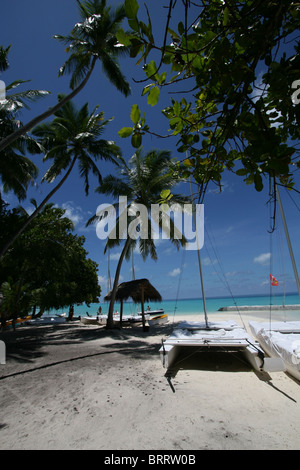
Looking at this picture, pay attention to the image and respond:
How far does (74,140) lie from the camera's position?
1138 cm

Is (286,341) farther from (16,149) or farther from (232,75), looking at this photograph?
(16,149)

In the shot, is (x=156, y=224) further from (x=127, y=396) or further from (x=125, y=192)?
(x=127, y=396)

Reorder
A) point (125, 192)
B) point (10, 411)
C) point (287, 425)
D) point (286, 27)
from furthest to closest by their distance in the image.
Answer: point (125, 192), point (10, 411), point (287, 425), point (286, 27)

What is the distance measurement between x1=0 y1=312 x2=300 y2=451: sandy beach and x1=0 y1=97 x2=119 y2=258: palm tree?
27.8 ft

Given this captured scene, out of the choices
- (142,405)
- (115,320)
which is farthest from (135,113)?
(115,320)

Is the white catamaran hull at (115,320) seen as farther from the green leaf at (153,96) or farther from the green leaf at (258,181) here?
the green leaf at (153,96)

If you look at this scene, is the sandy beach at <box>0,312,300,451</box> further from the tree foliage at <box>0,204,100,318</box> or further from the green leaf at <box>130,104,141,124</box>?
the tree foliage at <box>0,204,100,318</box>

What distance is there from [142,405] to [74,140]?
11203 millimetres

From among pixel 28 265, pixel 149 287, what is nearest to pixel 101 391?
pixel 149 287

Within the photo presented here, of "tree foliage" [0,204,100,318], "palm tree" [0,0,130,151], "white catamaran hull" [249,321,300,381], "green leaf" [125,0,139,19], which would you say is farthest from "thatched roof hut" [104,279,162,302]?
"green leaf" [125,0,139,19]

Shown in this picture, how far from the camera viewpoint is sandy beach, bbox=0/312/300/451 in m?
2.96

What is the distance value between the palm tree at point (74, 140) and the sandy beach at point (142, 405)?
8.47 m

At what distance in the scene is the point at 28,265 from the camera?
568 inches
